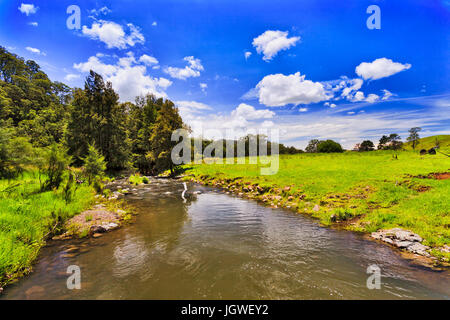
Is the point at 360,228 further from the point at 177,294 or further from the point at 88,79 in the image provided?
the point at 88,79

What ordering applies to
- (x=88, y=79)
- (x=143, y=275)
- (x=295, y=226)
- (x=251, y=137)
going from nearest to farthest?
(x=143, y=275), (x=295, y=226), (x=88, y=79), (x=251, y=137)

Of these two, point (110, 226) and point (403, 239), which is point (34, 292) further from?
point (403, 239)

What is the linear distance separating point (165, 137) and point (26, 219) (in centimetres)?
3321

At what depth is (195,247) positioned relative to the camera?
7.82 metres

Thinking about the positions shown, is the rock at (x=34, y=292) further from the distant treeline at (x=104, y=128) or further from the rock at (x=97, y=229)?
the distant treeline at (x=104, y=128)

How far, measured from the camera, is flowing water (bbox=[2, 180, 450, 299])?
501cm

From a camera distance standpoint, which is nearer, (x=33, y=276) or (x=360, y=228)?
(x=33, y=276)

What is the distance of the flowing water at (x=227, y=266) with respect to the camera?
501 centimetres

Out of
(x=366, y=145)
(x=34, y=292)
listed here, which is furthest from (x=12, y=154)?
(x=366, y=145)

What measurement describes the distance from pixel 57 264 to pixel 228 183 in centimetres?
2014

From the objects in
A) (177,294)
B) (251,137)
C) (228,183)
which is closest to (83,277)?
(177,294)

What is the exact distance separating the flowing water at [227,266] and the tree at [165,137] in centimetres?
3186

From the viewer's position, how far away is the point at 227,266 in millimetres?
6371
